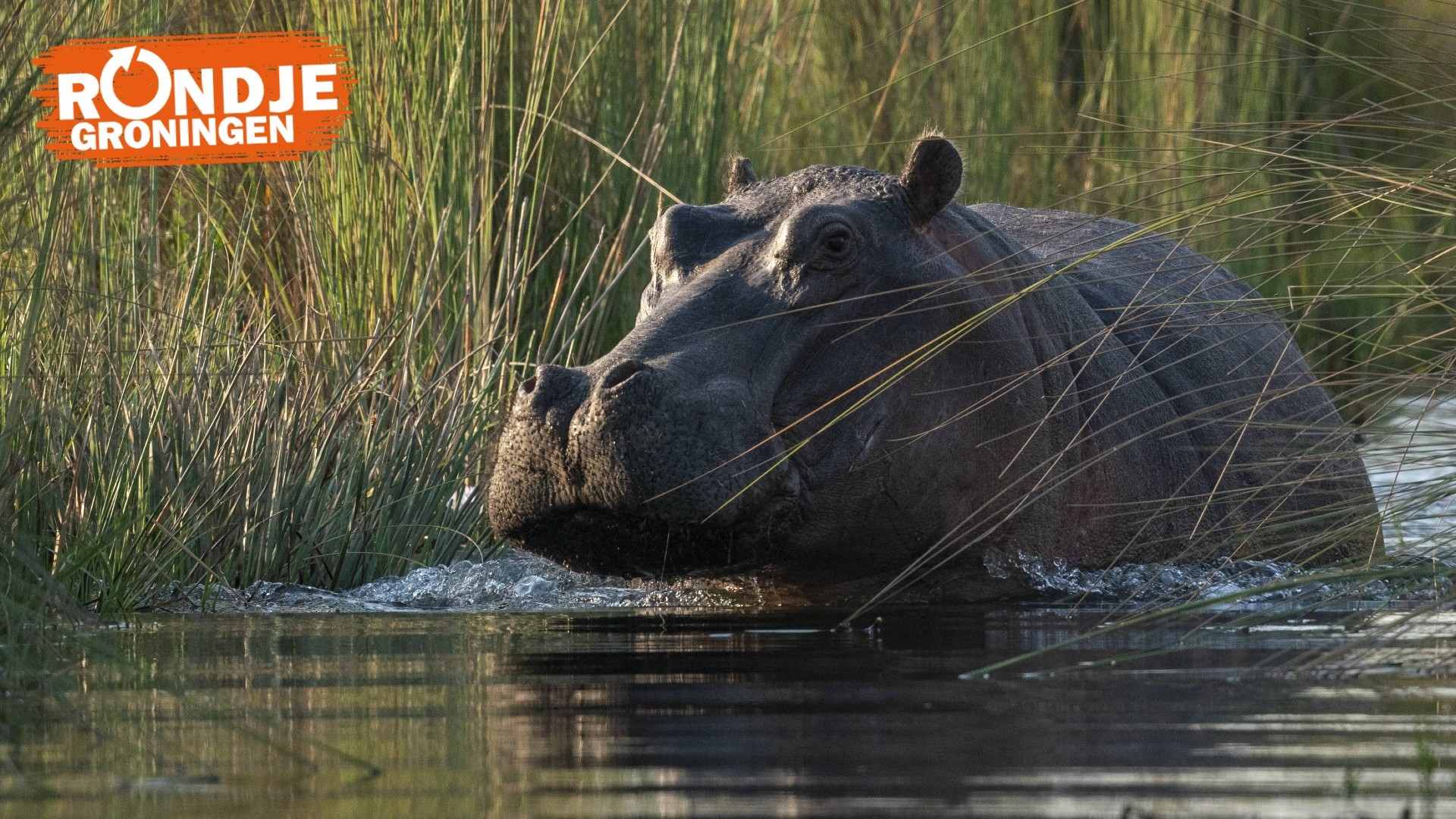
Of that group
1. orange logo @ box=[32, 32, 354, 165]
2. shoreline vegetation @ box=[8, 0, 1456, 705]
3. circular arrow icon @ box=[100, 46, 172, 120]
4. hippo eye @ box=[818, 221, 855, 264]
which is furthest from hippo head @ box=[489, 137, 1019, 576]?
circular arrow icon @ box=[100, 46, 172, 120]

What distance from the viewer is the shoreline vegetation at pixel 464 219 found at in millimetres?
3547

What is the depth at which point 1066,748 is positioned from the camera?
2.45 m

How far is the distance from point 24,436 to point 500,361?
5.20ft

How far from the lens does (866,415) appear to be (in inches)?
184

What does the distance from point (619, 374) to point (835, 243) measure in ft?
2.78

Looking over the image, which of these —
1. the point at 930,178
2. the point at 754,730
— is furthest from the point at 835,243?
the point at 754,730

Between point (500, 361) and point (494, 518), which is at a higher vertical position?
point (500, 361)

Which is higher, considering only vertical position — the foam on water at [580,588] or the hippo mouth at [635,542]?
the hippo mouth at [635,542]

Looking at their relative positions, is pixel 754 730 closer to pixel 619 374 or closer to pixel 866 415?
pixel 619 374

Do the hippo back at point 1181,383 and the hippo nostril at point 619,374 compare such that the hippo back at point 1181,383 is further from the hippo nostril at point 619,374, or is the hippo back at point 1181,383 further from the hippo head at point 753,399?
the hippo nostril at point 619,374

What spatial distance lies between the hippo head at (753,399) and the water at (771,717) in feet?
0.75

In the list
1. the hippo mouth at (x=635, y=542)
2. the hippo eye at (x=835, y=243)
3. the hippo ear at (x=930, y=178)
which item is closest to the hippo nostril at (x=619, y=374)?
the hippo mouth at (x=635, y=542)

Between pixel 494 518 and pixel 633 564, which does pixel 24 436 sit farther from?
pixel 633 564

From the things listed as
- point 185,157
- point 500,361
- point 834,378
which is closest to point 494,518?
point 834,378
